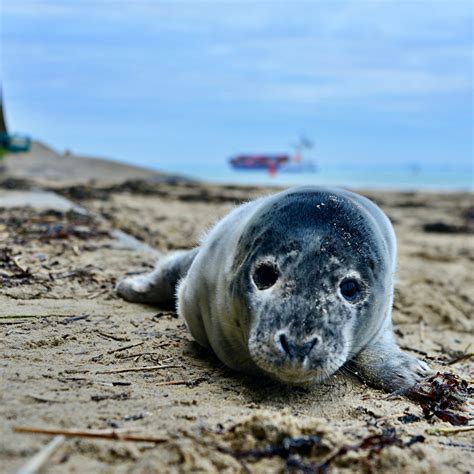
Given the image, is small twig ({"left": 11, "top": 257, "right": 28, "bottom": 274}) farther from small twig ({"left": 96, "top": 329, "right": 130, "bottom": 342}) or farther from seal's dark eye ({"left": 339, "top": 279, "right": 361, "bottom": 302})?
seal's dark eye ({"left": 339, "top": 279, "right": 361, "bottom": 302})

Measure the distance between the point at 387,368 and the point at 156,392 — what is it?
3.75 feet

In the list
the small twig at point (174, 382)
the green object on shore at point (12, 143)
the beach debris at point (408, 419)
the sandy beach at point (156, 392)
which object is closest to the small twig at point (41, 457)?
the sandy beach at point (156, 392)

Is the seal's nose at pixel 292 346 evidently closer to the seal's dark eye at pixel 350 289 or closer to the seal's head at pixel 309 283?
the seal's head at pixel 309 283

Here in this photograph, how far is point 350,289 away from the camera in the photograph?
10.1 feet

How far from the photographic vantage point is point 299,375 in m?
2.79

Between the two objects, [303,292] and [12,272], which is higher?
[303,292]

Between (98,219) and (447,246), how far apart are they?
15.5ft

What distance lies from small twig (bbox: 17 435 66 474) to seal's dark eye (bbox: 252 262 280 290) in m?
1.11

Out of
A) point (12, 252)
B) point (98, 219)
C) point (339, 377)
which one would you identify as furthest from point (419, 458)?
point (98, 219)

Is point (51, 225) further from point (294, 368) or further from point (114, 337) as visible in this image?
point (294, 368)

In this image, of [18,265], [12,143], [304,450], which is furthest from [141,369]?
[12,143]

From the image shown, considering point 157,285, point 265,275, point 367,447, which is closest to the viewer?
point 367,447

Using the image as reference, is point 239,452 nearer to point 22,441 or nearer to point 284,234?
point 22,441

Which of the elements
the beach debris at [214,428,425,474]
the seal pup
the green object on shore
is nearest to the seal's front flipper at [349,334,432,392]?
the seal pup
